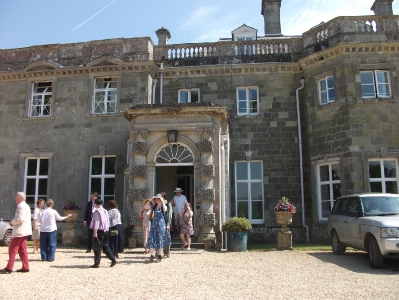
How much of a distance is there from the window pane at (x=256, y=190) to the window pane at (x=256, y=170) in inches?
11.9

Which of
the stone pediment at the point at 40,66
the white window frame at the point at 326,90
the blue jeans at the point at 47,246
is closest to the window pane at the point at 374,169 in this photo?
the white window frame at the point at 326,90

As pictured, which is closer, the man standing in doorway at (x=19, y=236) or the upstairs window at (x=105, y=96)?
the man standing in doorway at (x=19, y=236)

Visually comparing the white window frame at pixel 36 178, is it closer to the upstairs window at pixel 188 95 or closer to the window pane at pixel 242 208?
the upstairs window at pixel 188 95

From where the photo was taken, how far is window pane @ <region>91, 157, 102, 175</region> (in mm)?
16172

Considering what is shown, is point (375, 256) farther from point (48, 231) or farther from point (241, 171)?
point (241, 171)

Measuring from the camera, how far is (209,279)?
743 centimetres

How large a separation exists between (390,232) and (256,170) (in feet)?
26.8

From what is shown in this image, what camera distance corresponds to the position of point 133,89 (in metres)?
16.3

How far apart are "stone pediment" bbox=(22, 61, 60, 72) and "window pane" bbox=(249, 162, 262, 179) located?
9.58 metres

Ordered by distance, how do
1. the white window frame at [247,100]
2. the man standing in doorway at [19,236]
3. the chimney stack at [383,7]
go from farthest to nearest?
the chimney stack at [383,7]
the white window frame at [247,100]
the man standing in doorway at [19,236]

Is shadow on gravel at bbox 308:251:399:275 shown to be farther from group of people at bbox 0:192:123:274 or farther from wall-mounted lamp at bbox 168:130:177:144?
wall-mounted lamp at bbox 168:130:177:144

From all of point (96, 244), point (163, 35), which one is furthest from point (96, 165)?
point (96, 244)

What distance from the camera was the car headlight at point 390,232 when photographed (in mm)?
8336

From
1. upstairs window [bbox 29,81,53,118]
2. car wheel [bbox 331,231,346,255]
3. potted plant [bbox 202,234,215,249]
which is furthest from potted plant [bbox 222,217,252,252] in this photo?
upstairs window [bbox 29,81,53,118]
